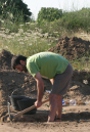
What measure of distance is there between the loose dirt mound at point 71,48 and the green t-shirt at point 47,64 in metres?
6.12

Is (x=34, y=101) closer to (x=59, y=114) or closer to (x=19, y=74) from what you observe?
(x=59, y=114)

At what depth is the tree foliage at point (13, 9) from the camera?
22312mm

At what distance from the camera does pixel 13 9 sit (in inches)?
926

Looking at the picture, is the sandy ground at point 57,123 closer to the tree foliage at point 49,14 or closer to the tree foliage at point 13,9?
the tree foliage at point 13,9

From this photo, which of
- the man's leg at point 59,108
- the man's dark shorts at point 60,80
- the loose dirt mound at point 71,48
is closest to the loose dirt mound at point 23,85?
the man's leg at point 59,108

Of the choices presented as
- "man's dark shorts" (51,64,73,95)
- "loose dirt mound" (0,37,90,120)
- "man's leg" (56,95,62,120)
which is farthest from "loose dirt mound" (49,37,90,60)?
"man's dark shorts" (51,64,73,95)

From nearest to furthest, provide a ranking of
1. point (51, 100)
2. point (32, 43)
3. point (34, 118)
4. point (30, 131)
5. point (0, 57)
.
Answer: point (30, 131), point (51, 100), point (34, 118), point (0, 57), point (32, 43)

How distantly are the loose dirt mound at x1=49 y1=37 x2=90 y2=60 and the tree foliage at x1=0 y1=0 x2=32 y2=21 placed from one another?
20.1ft

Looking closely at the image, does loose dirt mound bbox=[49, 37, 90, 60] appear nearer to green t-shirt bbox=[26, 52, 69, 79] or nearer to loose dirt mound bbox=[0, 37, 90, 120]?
loose dirt mound bbox=[0, 37, 90, 120]

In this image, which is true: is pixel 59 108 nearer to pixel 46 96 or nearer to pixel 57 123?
pixel 57 123

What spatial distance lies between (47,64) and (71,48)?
22.3ft

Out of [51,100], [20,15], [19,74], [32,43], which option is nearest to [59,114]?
[51,100]

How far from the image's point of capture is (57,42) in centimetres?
1642

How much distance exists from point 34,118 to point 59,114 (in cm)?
55
